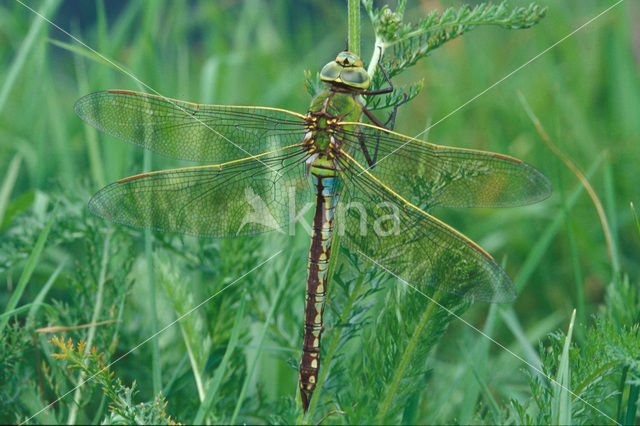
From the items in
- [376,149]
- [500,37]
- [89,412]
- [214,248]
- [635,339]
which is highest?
[500,37]

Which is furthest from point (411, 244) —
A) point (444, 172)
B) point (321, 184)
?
point (321, 184)

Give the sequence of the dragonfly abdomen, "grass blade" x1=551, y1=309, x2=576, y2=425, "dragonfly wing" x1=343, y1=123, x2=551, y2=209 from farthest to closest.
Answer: "dragonfly wing" x1=343, y1=123, x2=551, y2=209 < the dragonfly abdomen < "grass blade" x1=551, y1=309, x2=576, y2=425

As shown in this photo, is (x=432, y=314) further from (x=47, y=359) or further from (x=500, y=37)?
(x=500, y=37)

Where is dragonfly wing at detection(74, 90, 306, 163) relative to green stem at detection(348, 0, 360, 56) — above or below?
below

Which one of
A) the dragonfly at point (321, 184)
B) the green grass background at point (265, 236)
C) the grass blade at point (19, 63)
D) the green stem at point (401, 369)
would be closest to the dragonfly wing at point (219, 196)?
the dragonfly at point (321, 184)

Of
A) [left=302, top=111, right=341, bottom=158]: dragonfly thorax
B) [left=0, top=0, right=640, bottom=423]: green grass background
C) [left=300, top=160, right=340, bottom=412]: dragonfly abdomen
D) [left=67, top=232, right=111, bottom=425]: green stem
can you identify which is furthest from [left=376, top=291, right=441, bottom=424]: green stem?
[left=67, top=232, right=111, bottom=425]: green stem

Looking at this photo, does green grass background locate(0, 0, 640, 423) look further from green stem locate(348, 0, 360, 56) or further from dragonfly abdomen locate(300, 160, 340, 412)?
green stem locate(348, 0, 360, 56)

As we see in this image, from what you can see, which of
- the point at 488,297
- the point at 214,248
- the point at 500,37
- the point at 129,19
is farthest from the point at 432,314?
the point at 500,37

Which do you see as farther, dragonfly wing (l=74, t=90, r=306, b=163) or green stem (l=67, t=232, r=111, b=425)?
dragonfly wing (l=74, t=90, r=306, b=163)

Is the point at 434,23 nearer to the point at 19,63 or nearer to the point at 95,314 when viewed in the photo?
the point at 95,314
